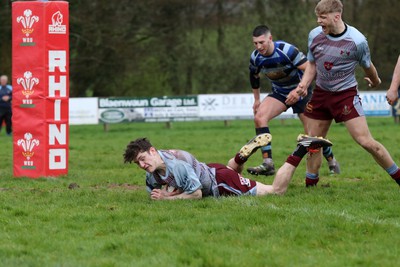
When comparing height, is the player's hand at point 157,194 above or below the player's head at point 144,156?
below

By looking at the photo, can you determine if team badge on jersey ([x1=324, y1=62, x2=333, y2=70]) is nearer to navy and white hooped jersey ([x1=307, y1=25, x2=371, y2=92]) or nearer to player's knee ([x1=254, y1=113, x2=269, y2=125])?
navy and white hooped jersey ([x1=307, y1=25, x2=371, y2=92])

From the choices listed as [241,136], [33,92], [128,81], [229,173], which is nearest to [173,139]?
[241,136]

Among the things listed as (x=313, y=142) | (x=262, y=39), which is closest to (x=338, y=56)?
(x=313, y=142)

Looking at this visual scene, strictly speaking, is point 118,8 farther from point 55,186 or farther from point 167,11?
point 55,186

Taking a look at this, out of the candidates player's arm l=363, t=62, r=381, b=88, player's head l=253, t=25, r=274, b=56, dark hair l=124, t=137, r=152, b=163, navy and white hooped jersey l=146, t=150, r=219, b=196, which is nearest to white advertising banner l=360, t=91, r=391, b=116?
player's head l=253, t=25, r=274, b=56

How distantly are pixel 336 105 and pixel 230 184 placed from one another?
1517mm

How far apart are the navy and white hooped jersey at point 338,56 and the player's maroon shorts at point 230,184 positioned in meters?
1.45

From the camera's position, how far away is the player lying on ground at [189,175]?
9.00m

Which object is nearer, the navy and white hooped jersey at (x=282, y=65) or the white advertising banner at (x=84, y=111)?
the navy and white hooped jersey at (x=282, y=65)

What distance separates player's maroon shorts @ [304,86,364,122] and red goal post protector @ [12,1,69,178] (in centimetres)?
→ 468

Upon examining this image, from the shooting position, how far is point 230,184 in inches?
381

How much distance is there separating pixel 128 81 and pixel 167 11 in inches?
184

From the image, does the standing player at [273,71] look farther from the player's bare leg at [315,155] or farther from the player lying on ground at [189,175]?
the player lying on ground at [189,175]

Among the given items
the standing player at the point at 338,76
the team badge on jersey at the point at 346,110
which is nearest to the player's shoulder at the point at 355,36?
the standing player at the point at 338,76
